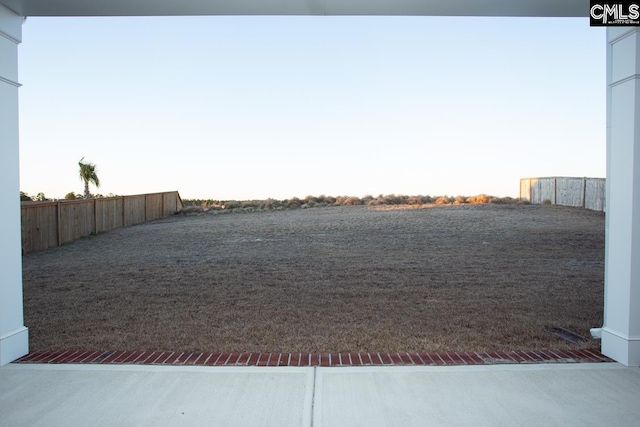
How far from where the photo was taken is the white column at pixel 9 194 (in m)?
4.44

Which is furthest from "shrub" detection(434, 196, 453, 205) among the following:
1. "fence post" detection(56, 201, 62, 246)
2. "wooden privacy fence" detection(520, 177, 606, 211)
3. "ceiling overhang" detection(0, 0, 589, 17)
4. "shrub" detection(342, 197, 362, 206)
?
"ceiling overhang" detection(0, 0, 589, 17)

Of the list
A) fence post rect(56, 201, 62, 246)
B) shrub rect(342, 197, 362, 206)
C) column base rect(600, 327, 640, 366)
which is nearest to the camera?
column base rect(600, 327, 640, 366)

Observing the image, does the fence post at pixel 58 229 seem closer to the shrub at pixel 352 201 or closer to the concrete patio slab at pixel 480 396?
the shrub at pixel 352 201

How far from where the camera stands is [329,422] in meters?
3.28

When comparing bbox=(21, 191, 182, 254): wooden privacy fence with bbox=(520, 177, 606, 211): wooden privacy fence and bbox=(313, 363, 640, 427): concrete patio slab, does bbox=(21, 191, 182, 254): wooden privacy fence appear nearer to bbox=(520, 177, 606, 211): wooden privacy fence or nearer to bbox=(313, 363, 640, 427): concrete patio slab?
bbox=(313, 363, 640, 427): concrete patio slab

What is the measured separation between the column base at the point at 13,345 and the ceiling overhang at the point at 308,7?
9.69ft

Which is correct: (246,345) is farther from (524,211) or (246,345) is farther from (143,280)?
(524,211)

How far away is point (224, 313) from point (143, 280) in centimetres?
313

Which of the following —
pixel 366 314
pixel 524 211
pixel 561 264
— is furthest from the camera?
pixel 524 211

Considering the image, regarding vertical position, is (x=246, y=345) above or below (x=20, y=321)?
below

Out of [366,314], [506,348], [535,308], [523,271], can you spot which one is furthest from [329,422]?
[523,271]

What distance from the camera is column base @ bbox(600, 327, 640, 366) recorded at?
4.31 metres

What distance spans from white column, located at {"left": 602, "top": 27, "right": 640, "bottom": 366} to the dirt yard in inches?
24.4

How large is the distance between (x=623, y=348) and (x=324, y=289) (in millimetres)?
4386
